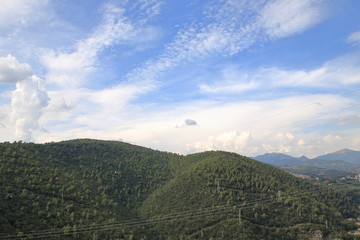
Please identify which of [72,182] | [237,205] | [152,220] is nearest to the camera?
[152,220]

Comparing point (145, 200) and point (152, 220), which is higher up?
point (145, 200)

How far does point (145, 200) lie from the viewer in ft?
353

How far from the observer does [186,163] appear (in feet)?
464

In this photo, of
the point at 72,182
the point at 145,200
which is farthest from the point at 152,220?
the point at 72,182

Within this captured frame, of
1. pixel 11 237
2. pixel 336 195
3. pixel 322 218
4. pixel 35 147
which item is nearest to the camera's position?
pixel 11 237

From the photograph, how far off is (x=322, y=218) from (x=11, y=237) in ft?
321

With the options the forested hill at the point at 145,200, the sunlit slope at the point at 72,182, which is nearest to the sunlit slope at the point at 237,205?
the forested hill at the point at 145,200

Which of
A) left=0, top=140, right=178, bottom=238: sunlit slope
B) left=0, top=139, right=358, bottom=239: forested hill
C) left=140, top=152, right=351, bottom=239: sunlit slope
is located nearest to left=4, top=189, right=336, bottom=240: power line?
left=0, top=139, right=358, bottom=239: forested hill

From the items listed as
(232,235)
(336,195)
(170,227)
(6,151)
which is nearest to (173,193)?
(170,227)

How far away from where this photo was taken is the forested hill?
6831 centimetres

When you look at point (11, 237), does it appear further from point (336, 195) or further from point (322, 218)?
point (336, 195)

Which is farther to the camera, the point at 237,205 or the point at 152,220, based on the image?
the point at 237,205

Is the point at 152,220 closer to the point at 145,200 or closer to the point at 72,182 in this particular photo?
the point at 145,200

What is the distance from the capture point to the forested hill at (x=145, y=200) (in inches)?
2689
